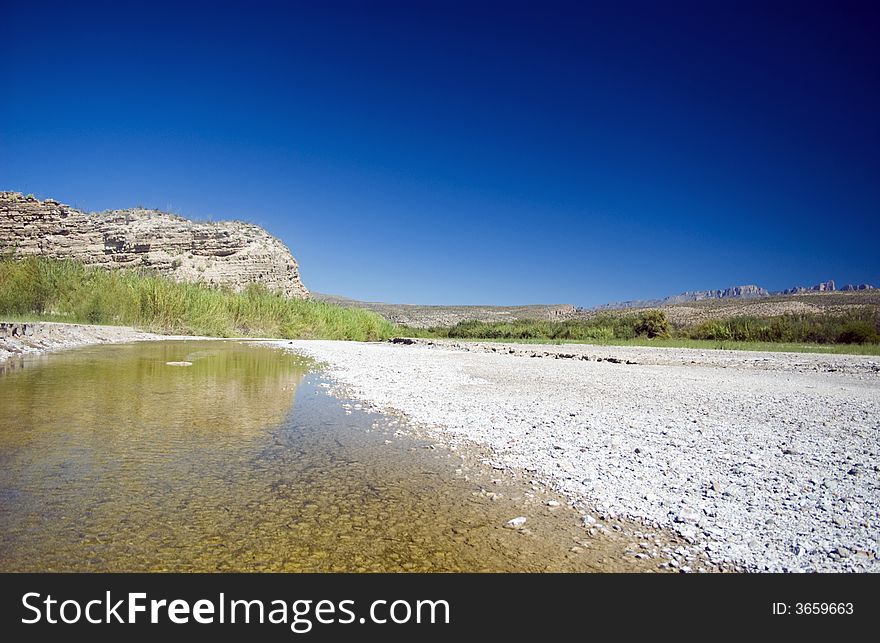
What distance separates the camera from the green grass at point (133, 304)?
77.6 ft

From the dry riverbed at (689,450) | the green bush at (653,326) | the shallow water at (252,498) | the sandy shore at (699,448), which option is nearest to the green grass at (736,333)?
the green bush at (653,326)

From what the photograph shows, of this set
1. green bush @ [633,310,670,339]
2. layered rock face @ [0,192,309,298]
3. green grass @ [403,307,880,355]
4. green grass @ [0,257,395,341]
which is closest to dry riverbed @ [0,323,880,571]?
green grass @ [0,257,395,341]

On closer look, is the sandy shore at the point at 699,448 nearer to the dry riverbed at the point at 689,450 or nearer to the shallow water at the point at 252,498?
the dry riverbed at the point at 689,450

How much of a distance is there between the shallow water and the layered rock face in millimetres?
39265

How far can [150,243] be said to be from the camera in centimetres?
4362

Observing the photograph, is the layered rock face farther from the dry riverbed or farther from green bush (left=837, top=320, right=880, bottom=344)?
green bush (left=837, top=320, right=880, bottom=344)

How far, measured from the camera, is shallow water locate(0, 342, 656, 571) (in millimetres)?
2816

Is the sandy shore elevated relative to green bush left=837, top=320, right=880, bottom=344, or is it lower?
lower

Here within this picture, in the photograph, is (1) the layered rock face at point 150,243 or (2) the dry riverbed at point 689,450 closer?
(2) the dry riverbed at point 689,450

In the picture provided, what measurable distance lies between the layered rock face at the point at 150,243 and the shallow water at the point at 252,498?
39265mm

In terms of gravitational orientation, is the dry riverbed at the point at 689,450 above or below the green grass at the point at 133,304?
below
